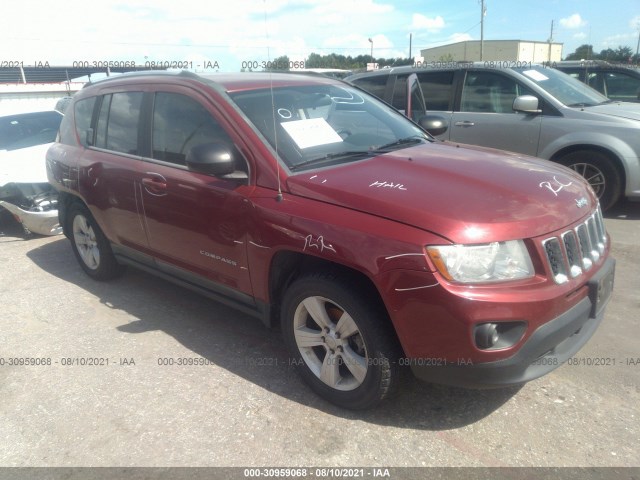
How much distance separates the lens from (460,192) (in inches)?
104

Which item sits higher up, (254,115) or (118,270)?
(254,115)

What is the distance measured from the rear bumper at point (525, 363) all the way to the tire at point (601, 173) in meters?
4.01

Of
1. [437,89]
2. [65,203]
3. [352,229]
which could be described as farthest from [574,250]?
[437,89]

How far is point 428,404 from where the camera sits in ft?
9.80

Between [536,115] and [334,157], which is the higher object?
[334,157]

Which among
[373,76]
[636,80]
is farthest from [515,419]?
[636,80]

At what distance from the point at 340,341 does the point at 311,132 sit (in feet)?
4.32

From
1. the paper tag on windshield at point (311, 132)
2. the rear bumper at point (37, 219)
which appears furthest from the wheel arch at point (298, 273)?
the rear bumper at point (37, 219)

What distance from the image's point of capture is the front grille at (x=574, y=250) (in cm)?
249

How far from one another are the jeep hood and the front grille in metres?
0.06

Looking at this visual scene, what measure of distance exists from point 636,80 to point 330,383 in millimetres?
7657

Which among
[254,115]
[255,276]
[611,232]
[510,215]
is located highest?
[254,115]

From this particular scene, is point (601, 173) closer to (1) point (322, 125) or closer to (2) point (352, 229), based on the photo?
(1) point (322, 125)

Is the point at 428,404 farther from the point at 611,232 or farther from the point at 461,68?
the point at 461,68
